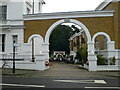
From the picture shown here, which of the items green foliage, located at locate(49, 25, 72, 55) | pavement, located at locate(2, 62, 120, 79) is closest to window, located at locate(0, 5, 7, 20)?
pavement, located at locate(2, 62, 120, 79)

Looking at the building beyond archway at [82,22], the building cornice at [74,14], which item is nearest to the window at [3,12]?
the building beyond archway at [82,22]

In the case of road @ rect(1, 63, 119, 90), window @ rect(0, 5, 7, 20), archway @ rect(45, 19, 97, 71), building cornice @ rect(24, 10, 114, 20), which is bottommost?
road @ rect(1, 63, 119, 90)

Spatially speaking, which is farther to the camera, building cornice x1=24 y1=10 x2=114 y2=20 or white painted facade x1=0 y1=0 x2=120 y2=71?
building cornice x1=24 y1=10 x2=114 y2=20

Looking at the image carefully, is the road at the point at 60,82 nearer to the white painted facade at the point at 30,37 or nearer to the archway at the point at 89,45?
the archway at the point at 89,45

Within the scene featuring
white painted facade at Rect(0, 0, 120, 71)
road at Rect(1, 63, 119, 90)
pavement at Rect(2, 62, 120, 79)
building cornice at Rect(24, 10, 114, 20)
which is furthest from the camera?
building cornice at Rect(24, 10, 114, 20)

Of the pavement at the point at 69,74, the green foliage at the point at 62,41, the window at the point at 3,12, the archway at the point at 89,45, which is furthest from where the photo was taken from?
the green foliage at the point at 62,41

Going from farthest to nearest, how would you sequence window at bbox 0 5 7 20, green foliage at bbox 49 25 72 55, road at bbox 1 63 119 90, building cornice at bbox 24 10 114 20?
green foliage at bbox 49 25 72 55
window at bbox 0 5 7 20
building cornice at bbox 24 10 114 20
road at bbox 1 63 119 90

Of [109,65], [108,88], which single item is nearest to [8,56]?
[109,65]

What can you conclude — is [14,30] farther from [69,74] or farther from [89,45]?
[69,74]

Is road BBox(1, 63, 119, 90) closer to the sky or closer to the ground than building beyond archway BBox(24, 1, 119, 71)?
closer to the ground

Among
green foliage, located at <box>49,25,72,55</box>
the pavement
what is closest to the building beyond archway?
the pavement

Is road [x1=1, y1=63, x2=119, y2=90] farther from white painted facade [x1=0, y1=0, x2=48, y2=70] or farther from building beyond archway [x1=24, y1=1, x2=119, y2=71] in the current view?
white painted facade [x1=0, y1=0, x2=48, y2=70]

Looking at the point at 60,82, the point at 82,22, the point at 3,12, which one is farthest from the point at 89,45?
the point at 3,12

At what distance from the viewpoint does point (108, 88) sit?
10.7m
